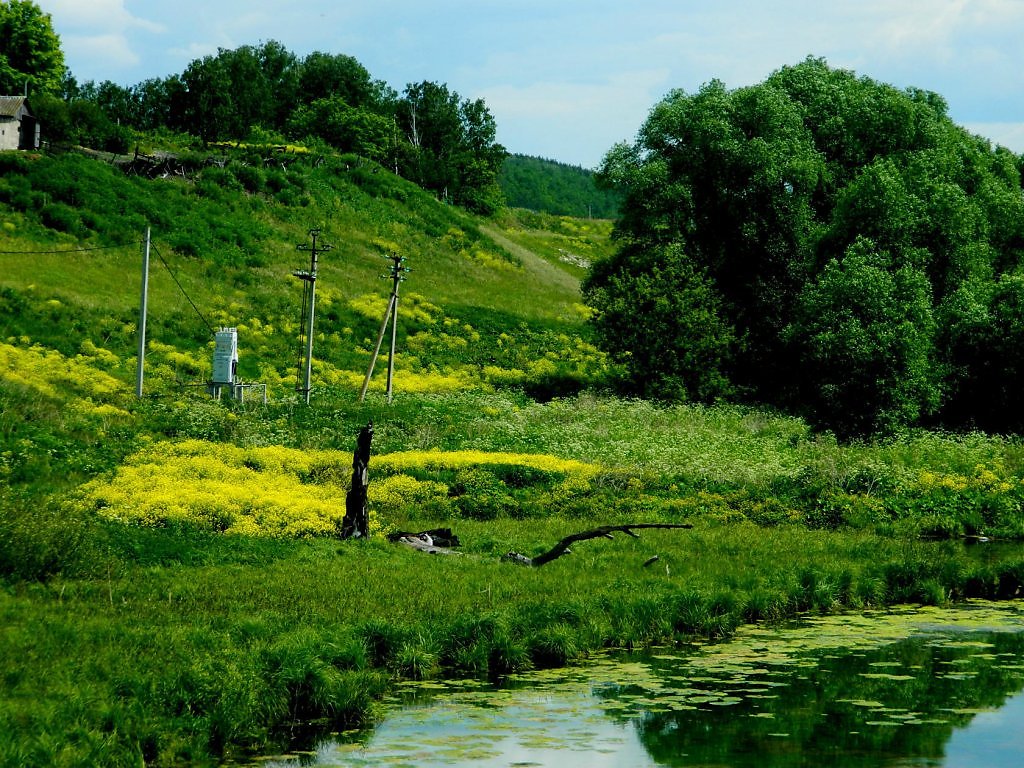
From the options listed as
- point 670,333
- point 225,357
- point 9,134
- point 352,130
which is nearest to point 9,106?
point 9,134

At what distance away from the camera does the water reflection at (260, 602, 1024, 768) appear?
1361 cm

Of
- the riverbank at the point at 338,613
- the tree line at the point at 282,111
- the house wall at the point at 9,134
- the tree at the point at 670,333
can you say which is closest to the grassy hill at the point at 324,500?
the riverbank at the point at 338,613

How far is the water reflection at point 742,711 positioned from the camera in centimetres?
1361

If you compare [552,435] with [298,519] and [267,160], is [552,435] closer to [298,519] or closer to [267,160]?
[298,519]

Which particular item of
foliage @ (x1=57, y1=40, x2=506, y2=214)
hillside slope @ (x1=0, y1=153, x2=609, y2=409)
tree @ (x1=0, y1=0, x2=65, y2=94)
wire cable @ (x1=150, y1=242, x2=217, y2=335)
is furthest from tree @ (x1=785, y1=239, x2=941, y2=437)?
tree @ (x1=0, y1=0, x2=65, y2=94)

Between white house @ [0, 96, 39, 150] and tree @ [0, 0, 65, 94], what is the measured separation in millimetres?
20926

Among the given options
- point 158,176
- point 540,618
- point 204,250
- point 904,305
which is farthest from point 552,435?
point 158,176

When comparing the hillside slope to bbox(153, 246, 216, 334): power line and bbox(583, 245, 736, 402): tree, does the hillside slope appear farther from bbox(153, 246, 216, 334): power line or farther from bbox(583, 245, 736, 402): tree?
bbox(583, 245, 736, 402): tree

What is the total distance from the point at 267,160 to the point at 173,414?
55751 millimetres

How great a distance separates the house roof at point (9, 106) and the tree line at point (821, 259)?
4276 cm

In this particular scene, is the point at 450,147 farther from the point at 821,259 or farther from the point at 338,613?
the point at 338,613

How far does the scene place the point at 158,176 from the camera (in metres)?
79.2

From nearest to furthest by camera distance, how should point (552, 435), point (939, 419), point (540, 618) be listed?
point (540, 618), point (552, 435), point (939, 419)

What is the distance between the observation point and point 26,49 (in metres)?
101
